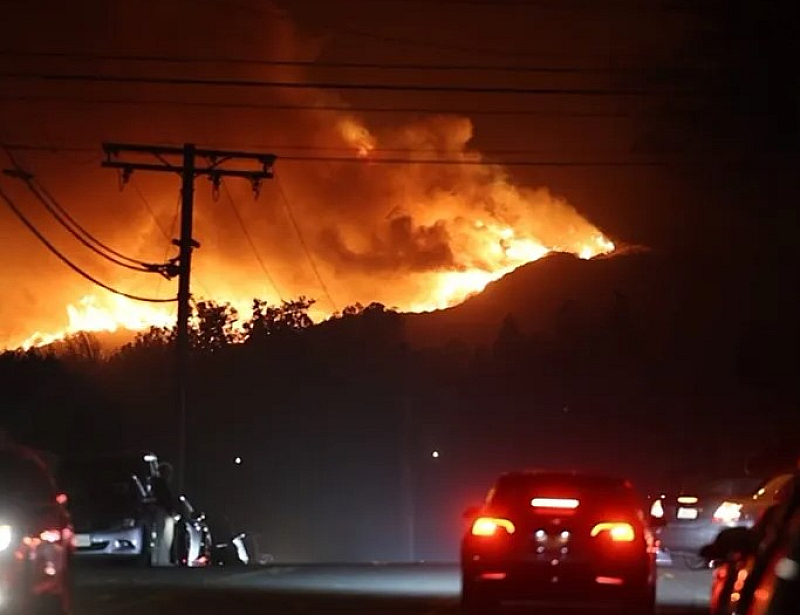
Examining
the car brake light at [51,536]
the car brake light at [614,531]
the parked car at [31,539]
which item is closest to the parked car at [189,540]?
the car brake light at [614,531]

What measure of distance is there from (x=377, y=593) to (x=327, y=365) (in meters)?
45.5

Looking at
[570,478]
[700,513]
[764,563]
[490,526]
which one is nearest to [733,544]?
[764,563]

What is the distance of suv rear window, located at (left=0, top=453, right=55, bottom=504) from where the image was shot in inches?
574

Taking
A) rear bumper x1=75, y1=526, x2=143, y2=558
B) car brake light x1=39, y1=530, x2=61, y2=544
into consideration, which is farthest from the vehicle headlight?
rear bumper x1=75, y1=526, x2=143, y2=558

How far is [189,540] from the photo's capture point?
29.9 meters

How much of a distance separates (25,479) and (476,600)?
524 cm

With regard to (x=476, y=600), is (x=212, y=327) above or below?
above

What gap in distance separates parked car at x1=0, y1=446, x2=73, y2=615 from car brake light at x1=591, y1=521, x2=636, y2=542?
553 centimetres

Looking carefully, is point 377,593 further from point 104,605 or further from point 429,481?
point 429,481

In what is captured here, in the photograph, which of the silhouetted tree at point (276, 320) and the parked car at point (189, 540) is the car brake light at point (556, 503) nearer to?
the parked car at point (189, 540)

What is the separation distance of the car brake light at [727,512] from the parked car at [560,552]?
1000 cm

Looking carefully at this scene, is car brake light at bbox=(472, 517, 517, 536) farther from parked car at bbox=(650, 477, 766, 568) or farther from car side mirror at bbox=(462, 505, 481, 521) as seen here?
parked car at bbox=(650, 477, 766, 568)

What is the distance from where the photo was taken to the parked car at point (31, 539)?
13445mm

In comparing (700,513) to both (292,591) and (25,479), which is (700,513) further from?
(25,479)
